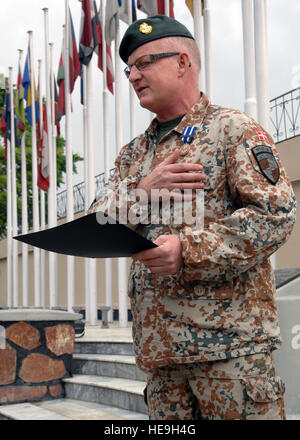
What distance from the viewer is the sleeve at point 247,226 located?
1272 mm

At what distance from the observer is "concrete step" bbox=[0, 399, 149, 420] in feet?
14.0

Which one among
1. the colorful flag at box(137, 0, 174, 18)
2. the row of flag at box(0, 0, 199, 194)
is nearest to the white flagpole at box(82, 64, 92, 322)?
the row of flag at box(0, 0, 199, 194)

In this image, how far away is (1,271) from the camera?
21656 millimetres

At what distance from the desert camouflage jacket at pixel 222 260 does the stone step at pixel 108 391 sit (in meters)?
2.92

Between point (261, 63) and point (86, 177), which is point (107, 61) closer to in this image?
point (86, 177)

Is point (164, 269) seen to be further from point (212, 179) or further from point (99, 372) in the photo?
point (99, 372)

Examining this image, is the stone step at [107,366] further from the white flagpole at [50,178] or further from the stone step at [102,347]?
the white flagpole at [50,178]

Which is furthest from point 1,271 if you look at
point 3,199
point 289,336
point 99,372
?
point 289,336

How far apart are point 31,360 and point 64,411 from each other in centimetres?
68

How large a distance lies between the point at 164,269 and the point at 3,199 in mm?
17599

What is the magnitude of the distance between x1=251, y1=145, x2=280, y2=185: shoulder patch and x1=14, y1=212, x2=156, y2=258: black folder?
1.06 feet

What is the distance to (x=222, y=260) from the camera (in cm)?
127

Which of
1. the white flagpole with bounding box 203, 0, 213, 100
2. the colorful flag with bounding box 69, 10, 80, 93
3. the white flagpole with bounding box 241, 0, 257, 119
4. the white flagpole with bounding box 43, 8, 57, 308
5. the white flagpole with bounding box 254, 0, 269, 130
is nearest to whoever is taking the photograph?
the white flagpole with bounding box 254, 0, 269, 130

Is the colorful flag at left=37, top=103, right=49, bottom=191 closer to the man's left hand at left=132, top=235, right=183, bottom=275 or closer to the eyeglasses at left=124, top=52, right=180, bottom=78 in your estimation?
the eyeglasses at left=124, top=52, right=180, bottom=78
